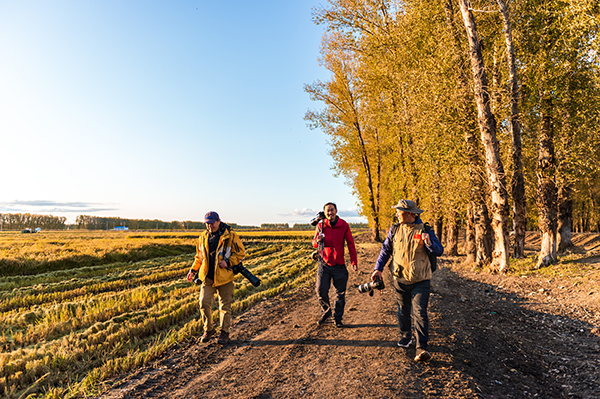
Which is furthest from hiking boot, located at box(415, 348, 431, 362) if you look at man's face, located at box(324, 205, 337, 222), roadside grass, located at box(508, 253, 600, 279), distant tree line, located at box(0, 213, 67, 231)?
distant tree line, located at box(0, 213, 67, 231)

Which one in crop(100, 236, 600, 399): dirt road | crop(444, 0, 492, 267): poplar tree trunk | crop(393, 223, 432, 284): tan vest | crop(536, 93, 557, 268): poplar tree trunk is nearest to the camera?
crop(100, 236, 600, 399): dirt road

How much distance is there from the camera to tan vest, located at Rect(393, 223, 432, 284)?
485 centimetres

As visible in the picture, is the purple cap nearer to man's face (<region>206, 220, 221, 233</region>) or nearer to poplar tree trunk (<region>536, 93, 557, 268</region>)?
man's face (<region>206, 220, 221, 233</region>)

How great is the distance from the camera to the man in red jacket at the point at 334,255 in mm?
6344

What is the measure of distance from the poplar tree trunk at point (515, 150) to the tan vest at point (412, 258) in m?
8.80

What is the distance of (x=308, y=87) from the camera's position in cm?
2777

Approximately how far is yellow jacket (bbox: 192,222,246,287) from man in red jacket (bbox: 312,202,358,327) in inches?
62.6

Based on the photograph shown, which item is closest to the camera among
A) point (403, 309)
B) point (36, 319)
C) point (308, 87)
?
point (403, 309)

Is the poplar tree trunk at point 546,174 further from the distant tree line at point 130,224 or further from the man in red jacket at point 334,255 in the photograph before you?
the distant tree line at point 130,224

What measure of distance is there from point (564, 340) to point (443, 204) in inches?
374

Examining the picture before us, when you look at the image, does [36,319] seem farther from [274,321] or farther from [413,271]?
[413,271]

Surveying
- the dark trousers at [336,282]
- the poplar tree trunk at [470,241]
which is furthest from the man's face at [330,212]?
the poplar tree trunk at [470,241]

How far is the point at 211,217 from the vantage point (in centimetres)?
604

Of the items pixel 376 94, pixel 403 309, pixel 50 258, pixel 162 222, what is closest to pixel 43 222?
pixel 162 222
